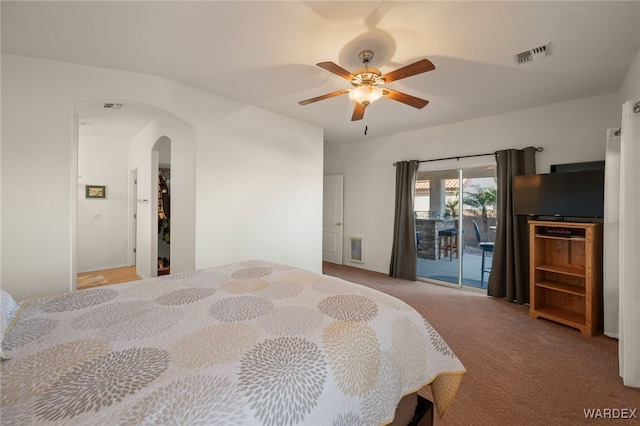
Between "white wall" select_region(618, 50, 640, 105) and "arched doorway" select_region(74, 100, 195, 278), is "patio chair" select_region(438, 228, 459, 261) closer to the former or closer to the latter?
"white wall" select_region(618, 50, 640, 105)

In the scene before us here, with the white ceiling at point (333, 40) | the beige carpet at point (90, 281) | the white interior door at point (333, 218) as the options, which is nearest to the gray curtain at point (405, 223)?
the white interior door at point (333, 218)

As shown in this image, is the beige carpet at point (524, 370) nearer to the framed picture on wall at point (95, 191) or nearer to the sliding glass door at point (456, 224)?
the sliding glass door at point (456, 224)

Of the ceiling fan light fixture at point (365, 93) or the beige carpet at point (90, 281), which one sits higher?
the ceiling fan light fixture at point (365, 93)

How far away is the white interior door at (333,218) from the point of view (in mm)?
5727

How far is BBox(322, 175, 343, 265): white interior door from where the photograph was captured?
5.73m

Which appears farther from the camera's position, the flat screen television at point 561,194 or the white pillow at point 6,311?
the flat screen television at point 561,194

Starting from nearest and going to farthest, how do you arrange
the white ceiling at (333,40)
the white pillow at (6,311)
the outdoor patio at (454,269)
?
1. the white pillow at (6,311)
2. the white ceiling at (333,40)
3. the outdoor patio at (454,269)

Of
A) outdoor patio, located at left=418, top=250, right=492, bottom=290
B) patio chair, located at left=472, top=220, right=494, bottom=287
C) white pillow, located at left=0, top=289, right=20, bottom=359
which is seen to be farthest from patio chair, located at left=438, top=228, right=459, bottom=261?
white pillow, located at left=0, top=289, right=20, bottom=359

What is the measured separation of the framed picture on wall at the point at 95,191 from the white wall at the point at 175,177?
304cm

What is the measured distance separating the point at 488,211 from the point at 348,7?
3.57 m

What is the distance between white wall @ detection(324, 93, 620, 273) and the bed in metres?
3.46

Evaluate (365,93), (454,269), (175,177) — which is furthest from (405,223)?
(175,177)

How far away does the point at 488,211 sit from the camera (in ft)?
13.1

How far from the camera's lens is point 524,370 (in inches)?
81.6
